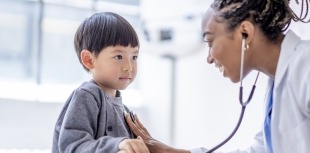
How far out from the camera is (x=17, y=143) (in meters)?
2.65

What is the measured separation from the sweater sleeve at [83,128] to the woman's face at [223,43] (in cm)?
36

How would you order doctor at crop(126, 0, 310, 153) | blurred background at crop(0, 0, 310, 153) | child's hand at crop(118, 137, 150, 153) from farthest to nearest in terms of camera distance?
blurred background at crop(0, 0, 310, 153) → doctor at crop(126, 0, 310, 153) → child's hand at crop(118, 137, 150, 153)

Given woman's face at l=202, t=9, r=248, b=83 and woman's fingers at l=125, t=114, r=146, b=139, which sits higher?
woman's face at l=202, t=9, r=248, b=83

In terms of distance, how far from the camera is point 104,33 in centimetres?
140

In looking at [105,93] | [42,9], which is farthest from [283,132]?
[42,9]

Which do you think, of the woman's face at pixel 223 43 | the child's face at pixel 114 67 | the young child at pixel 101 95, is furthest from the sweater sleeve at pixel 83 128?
the woman's face at pixel 223 43

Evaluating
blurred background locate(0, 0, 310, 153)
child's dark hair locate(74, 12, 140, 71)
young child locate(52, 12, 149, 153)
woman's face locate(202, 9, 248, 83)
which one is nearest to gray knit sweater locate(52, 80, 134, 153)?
young child locate(52, 12, 149, 153)

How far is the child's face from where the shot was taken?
1.42 metres

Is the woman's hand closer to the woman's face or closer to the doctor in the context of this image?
the doctor

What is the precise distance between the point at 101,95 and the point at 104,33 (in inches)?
6.8

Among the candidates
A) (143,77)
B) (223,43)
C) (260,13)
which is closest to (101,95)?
(223,43)

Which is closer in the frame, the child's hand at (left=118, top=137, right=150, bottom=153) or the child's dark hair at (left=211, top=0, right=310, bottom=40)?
the child's hand at (left=118, top=137, right=150, bottom=153)

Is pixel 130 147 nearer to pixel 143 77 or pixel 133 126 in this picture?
pixel 133 126

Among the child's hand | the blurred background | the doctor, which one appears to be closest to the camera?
the child's hand
